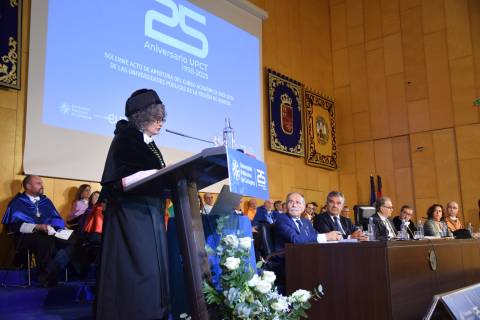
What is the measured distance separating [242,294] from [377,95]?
926cm

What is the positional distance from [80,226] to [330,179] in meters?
6.57

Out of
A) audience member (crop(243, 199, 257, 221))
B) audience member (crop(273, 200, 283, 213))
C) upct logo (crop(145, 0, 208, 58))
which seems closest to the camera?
upct logo (crop(145, 0, 208, 58))

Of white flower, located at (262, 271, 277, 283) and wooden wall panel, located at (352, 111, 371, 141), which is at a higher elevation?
wooden wall panel, located at (352, 111, 371, 141)

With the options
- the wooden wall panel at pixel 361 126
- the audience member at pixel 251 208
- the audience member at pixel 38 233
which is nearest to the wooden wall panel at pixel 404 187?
the wooden wall panel at pixel 361 126

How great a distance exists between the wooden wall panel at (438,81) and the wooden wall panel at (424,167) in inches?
13.5

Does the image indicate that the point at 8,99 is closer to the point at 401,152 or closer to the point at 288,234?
the point at 288,234

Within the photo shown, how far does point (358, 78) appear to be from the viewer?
10.6 m

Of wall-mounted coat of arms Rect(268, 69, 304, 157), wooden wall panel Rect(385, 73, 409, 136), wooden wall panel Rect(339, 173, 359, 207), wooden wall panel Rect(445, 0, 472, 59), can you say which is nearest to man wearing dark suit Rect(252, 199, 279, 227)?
wall-mounted coat of arms Rect(268, 69, 304, 157)

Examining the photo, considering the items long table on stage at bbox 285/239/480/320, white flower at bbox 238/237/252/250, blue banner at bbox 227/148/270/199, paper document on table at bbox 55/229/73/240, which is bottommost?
long table on stage at bbox 285/239/480/320

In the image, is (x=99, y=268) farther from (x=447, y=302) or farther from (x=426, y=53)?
(x=426, y=53)

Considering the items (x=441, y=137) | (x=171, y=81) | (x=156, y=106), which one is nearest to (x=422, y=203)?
(x=441, y=137)

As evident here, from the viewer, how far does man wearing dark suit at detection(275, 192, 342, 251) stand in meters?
3.67

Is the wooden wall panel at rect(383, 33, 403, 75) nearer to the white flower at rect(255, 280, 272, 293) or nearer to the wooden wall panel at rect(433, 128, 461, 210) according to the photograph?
the wooden wall panel at rect(433, 128, 461, 210)

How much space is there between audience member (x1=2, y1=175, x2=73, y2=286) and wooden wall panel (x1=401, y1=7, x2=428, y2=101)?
7738mm
